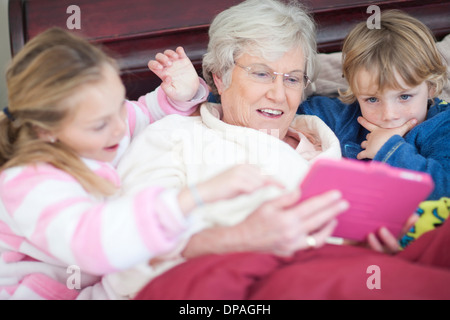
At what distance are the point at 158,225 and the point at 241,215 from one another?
36 cm

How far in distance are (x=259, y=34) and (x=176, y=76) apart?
1.13 feet

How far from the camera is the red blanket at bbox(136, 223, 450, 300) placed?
112 cm

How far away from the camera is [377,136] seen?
1857 mm

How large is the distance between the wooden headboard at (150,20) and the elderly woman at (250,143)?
0.94ft

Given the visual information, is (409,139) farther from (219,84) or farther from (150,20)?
(150,20)

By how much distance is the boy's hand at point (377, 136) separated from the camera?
6.01 feet

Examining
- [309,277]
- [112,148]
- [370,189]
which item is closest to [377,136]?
[370,189]

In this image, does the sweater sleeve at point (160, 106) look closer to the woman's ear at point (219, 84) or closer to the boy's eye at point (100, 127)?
the woman's ear at point (219, 84)

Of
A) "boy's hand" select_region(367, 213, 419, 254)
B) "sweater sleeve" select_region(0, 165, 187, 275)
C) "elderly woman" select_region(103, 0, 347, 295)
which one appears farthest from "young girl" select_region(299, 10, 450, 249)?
"sweater sleeve" select_region(0, 165, 187, 275)

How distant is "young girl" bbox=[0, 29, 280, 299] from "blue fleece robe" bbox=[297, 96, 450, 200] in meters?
0.80

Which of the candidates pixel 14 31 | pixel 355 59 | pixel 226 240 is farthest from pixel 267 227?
pixel 14 31

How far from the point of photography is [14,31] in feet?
6.86

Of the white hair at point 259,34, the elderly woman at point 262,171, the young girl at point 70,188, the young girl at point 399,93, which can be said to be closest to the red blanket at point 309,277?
the elderly woman at point 262,171
